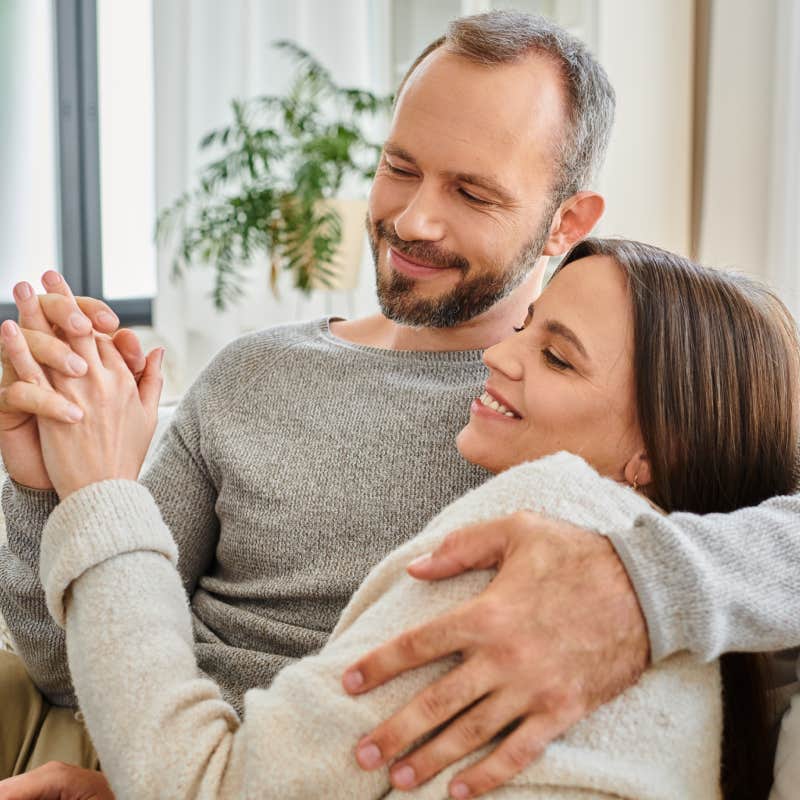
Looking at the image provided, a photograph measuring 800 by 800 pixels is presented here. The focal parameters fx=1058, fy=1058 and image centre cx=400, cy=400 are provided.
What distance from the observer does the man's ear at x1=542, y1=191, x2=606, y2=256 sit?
1.47 m

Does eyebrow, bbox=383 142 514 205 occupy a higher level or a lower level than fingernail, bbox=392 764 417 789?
higher

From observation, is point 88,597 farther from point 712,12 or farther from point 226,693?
point 712,12

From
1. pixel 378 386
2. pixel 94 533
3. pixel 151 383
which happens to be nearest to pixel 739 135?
pixel 378 386

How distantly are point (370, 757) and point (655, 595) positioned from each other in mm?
244

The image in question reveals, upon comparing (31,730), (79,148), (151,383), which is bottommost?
(31,730)

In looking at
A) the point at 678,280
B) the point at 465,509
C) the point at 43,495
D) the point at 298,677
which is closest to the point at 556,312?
the point at 678,280

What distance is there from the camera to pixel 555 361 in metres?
1.04

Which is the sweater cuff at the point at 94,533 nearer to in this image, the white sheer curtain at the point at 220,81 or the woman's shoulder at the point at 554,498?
the woman's shoulder at the point at 554,498

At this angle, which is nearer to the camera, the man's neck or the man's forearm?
the man's forearm

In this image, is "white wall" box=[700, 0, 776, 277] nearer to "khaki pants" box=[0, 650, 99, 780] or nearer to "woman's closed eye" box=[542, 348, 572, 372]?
"woman's closed eye" box=[542, 348, 572, 372]

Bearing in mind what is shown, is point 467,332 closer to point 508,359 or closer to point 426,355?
point 426,355

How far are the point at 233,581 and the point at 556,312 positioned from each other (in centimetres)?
55

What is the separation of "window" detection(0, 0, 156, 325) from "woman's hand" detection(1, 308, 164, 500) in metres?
2.56

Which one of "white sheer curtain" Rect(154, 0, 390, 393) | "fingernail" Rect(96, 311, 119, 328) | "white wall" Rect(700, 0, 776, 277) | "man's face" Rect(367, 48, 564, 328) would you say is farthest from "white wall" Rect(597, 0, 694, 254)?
"fingernail" Rect(96, 311, 119, 328)
